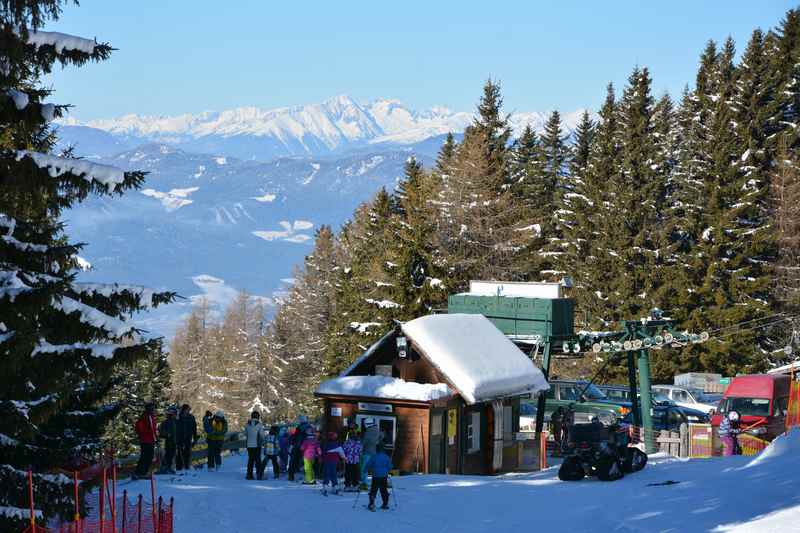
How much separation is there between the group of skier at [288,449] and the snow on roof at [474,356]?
3.92 meters

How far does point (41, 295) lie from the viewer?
37.9ft

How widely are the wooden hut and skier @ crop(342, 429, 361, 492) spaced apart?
4191 mm

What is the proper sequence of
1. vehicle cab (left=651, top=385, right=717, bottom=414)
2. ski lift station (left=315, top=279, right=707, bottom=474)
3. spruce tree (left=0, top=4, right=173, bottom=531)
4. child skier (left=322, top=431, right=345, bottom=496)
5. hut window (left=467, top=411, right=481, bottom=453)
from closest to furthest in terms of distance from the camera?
1. spruce tree (left=0, top=4, right=173, bottom=531)
2. child skier (left=322, top=431, right=345, bottom=496)
3. ski lift station (left=315, top=279, right=707, bottom=474)
4. hut window (left=467, top=411, right=481, bottom=453)
5. vehicle cab (left=651, top=385, right=717, bottom=414)

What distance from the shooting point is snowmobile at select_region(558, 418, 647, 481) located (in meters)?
25.3

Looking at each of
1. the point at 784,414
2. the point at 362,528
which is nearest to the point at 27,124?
the point at 362,528

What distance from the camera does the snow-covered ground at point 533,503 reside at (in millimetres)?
19016

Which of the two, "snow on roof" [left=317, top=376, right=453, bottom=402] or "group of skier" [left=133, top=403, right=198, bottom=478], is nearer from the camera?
"group of skier" [left=133, top=403, right=198, bottom=478]

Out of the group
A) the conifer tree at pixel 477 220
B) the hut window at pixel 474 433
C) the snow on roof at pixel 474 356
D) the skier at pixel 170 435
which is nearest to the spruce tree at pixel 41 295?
the skier at pixel 170 435

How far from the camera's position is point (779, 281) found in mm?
56344

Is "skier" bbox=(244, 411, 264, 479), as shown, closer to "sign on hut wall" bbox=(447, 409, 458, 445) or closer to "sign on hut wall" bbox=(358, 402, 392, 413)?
"sign on hut wall" bbox=(358, 402, 392, 413)

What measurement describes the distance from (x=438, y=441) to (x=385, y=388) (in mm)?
2233

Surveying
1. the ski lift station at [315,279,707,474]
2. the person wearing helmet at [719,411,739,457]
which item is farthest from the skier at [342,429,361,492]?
the person wearing helmet at [719,411,739,457]

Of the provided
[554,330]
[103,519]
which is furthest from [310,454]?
[554,330]

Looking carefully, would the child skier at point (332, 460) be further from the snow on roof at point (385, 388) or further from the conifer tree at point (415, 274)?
the conifer tree at point (415, 274)
